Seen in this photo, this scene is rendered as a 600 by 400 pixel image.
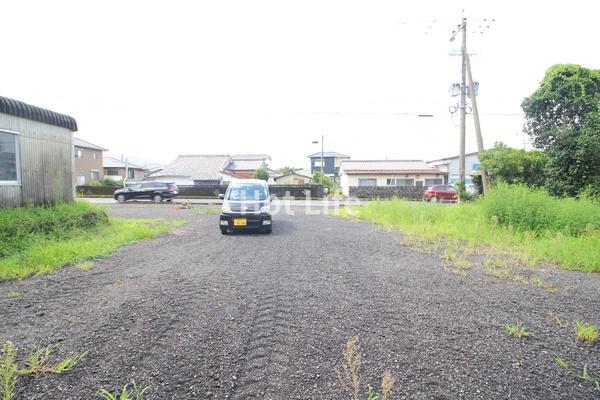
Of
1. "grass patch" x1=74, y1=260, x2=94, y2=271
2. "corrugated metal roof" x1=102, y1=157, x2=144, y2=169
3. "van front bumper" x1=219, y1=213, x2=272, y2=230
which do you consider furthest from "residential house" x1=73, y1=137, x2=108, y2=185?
"grass patch" x1=74, y1=260, x2=94, y2=271

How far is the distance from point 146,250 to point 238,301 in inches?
141

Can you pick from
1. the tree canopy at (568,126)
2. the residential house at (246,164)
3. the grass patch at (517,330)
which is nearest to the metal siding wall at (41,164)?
the grass patch at (517,330)

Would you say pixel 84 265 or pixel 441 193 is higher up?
pixel 441 193

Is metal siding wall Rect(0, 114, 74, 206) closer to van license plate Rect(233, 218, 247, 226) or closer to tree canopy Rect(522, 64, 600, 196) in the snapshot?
van license plate Rect(233, 218, 247, 226)

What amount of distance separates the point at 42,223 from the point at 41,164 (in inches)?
87.5

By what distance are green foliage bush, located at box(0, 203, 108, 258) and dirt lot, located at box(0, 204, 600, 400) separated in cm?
174

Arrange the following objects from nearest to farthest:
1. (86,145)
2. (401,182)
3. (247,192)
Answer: (247,192)
(401,182)
(86,145)

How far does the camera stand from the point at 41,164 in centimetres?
750

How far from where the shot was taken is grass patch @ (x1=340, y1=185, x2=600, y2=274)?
17.7ft

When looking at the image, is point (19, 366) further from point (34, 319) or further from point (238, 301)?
point (238, 301)

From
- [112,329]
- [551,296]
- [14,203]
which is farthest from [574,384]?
[14,203]

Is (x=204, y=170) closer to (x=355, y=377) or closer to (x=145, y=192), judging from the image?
(x=145, y=192)

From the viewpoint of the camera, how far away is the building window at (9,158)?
6.56 metres

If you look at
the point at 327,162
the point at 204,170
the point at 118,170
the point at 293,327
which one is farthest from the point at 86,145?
the point at 293,327
